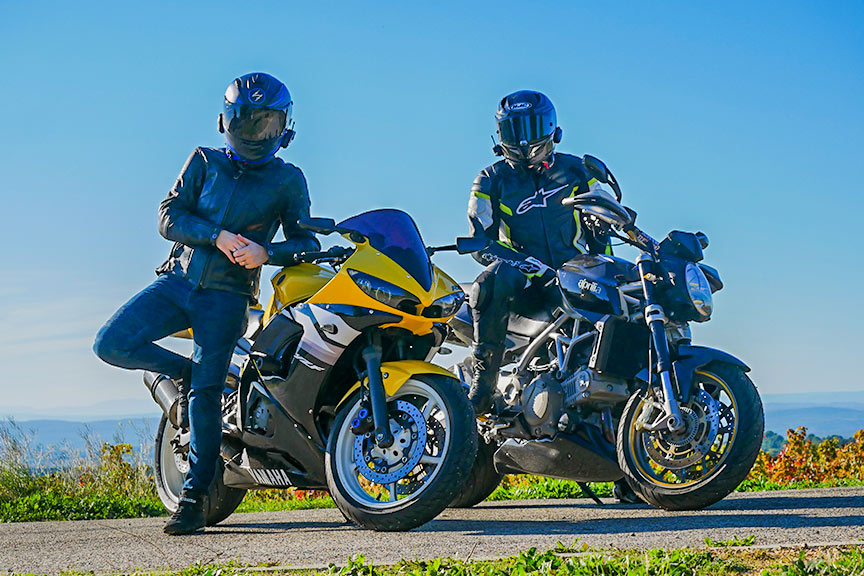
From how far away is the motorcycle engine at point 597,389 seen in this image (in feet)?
Result: 20.5

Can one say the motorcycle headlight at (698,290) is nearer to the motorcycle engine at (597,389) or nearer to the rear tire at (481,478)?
the motorcycle engine at (597,389)

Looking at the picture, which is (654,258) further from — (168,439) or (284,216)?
(168,439)

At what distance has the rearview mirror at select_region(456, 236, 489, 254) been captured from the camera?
18.4 feet

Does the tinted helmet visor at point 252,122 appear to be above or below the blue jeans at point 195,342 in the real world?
above

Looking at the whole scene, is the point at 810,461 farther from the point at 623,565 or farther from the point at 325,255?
the point at 623,565

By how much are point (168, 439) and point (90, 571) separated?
2466 mm

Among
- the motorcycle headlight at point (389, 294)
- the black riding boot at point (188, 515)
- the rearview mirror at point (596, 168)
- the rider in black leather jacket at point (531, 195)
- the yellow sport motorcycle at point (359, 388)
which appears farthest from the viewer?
the rider in black leather jacket at point (531, 195)

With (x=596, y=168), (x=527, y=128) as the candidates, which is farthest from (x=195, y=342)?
(x=596, y=168)

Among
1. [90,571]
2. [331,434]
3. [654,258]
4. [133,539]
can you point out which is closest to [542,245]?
[654,258]

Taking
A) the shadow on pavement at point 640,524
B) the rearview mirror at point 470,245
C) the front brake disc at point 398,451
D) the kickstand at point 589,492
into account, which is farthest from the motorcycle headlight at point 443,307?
the kickstand at point 589,492

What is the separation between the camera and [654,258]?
240 inches

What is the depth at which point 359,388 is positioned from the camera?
5.20m

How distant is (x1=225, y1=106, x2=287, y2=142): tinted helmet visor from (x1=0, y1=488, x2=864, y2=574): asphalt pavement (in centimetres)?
215

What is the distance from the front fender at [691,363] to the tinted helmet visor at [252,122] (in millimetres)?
2557
